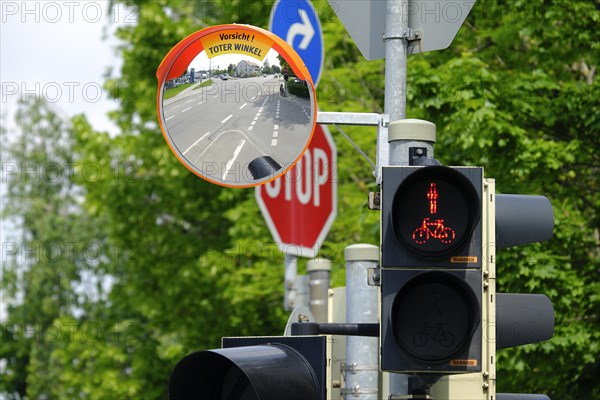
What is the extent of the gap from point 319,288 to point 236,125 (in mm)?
5609

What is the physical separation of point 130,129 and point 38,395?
2681cm

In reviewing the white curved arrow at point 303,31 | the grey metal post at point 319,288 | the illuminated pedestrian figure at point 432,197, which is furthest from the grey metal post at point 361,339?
the grey metal post at point 319,288

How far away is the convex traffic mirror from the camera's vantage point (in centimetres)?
594

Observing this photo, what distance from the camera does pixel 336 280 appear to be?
1756 centimetres

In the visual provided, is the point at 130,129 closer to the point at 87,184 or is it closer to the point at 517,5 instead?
the point at 87,184

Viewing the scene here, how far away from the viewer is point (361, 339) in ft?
22.7

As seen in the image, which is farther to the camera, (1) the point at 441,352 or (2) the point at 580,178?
(2) the point at 580,178

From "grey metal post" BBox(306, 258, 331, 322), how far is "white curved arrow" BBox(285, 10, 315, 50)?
8.30ft

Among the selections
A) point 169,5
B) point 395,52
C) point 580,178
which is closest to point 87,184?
point 169,5

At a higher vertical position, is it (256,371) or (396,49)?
(396,49)

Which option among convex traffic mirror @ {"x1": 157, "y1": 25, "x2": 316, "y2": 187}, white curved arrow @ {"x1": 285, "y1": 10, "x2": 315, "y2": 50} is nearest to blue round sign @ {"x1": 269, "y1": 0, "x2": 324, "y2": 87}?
white curved arrow @ {"x1": 285, "y1": 10, "x2": 315, "y2": 50}

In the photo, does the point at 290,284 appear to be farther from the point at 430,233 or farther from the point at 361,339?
the point at 430,233

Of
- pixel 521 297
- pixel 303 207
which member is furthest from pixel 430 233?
pixel 303 207

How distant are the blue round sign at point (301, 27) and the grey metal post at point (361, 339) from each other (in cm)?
287
